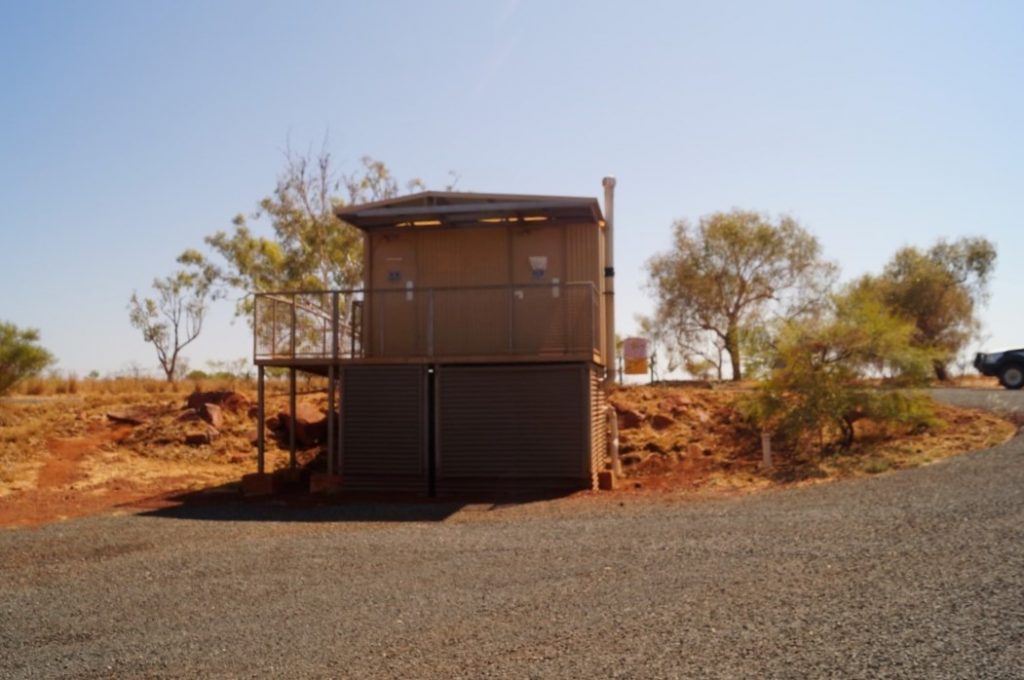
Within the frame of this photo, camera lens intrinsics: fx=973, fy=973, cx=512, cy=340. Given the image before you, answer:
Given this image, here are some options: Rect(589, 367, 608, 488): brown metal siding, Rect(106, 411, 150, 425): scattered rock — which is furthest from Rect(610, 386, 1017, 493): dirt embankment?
Rect(106, 411, 150, 425): scattered rock

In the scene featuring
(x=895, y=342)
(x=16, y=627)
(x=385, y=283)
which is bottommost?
(x=16, y=627)

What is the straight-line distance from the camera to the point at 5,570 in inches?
405

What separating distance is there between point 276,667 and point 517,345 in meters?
10.9

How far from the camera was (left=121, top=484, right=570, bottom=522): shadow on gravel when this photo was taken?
1384cm

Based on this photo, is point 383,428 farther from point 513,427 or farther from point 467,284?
point 467,284

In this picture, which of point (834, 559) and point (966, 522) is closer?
point (834, 559)

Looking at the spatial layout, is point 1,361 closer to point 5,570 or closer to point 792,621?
point 5,570

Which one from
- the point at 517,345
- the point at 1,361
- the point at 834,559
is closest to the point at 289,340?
the point at 517,345

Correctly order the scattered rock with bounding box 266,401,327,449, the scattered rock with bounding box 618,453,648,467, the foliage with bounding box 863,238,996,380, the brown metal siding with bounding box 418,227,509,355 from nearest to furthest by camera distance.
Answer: the brown metal siding with bounding box 418,227,509,355 → the scattered rock with bounding box 618,453,648,467 → the scattered rock with bounding box 266,401,327,449 → the foliage with bounding box 863,238,996,380

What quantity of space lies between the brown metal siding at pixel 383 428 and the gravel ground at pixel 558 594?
12.2ft

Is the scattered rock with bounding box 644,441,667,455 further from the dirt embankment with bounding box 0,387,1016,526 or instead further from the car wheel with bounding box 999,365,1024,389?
the car wheel with bounding box 999,365,1024,389

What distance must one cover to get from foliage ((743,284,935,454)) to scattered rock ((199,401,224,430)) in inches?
471

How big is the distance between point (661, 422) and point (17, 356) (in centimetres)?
1759

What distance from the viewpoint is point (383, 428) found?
1664cm
